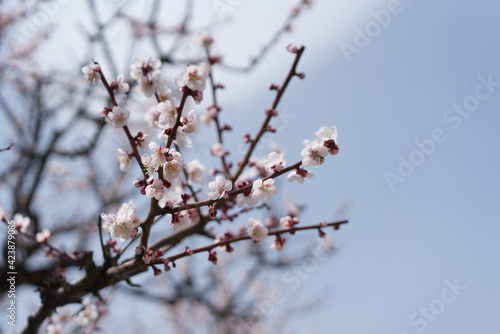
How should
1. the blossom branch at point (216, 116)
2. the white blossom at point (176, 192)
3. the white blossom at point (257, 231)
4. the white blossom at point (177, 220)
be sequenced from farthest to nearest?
the blossom branch at point (216, 116), the white blossom at point (176, 192), the white blossom at point (257, 231), the white blossom at point (177, 220)

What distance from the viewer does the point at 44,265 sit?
5.25 meters

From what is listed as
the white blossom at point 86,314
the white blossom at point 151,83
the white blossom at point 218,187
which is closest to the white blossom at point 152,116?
the white blossom at point 151,83

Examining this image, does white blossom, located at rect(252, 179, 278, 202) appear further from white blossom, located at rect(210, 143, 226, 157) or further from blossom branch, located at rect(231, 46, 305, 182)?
white blossom, located at rect(210, 143, 226, 157)

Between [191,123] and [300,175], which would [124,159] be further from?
[300,175]

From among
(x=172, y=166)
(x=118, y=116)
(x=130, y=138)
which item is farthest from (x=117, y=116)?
Answer: (x=172, y=166)

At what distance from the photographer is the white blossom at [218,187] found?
1780mm

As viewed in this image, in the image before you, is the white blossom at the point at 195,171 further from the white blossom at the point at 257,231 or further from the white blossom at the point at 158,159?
the white blossom at the point at 158,159

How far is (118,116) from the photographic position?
1924 mm

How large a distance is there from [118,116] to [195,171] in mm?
1015

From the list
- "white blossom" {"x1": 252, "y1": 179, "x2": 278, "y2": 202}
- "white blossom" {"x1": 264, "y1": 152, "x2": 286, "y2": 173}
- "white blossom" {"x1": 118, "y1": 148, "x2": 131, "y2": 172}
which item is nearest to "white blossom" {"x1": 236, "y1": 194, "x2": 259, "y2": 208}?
"white blossom" {"x1": 252, "y1": 179, "x2": 278, "y2": 202}

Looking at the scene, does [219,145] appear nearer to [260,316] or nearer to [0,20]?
[260,316]

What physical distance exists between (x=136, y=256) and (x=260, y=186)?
80cm

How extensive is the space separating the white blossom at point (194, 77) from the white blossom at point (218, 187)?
0.48 metres

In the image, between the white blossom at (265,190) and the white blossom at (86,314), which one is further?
the white blossom at (86,314)
